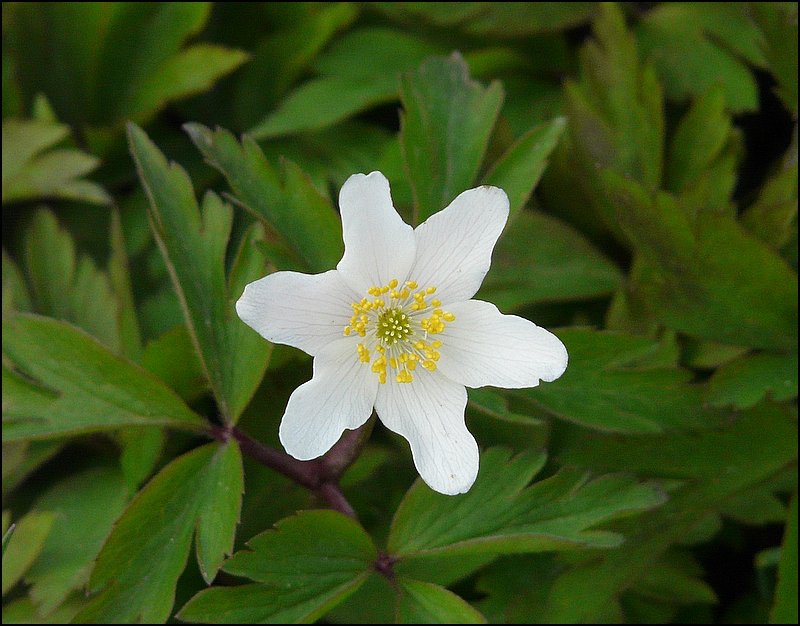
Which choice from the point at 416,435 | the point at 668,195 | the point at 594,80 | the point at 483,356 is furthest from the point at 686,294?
the point at 416,435

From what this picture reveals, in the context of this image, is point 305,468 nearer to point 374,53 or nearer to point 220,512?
point 220,512

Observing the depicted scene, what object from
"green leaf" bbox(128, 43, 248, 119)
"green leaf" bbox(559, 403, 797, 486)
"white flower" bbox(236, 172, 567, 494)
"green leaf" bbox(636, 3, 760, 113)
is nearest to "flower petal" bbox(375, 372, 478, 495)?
"white flower" bbox(236, 172, 567, 494)

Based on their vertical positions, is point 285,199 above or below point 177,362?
above

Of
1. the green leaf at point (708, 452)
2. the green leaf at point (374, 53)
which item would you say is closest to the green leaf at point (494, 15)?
the green leaf at point (374, 53)

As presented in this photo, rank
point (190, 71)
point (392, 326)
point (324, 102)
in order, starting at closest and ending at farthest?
point (392, 326) < point (190, 71) < point (324, 102)

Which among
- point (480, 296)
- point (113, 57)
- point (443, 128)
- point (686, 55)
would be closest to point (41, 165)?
point (113, 57)

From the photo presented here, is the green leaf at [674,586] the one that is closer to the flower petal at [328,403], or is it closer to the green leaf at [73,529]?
the flower petal at [328,403]

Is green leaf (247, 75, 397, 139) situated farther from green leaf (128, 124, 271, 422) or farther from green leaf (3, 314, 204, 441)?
green leaf (3, 314, 204, 441)
